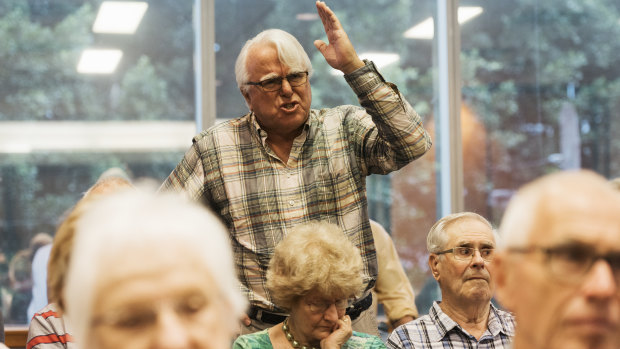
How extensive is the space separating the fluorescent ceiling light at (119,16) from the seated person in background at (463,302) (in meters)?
2.57

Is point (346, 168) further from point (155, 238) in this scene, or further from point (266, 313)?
point (155, 238)

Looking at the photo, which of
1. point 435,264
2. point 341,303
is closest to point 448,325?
point 435,264

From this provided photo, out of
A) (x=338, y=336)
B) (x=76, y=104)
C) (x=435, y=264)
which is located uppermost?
(x=76, y=104)

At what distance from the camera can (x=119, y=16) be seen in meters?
4.40

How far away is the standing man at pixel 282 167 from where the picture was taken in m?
2.38

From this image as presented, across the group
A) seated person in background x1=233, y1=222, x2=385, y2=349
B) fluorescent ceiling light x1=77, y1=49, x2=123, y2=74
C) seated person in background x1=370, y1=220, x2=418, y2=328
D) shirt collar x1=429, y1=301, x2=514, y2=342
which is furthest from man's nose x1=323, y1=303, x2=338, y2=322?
fluorescent ceiling light x1=77, y1=49, x2=123, y2=74

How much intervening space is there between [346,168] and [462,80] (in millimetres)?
2639

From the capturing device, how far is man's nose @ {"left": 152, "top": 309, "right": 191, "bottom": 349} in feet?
2.71

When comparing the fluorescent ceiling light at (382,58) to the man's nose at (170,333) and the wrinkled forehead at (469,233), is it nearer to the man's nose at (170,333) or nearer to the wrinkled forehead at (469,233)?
the wrinkled forehead at (469,233)

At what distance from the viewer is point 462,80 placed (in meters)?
4.84

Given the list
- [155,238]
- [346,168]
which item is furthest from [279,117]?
[155,238]

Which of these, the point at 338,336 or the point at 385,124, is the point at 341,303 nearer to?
the point at 338,336

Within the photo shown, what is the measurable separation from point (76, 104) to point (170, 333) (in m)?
3.76

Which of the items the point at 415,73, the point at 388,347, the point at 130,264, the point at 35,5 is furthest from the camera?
the point at 415,73
